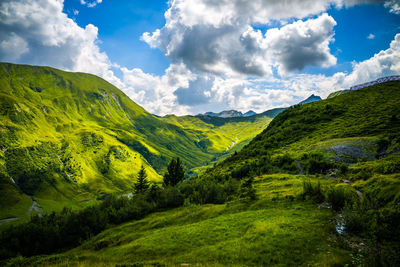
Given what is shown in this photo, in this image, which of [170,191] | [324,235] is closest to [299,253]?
[324,235]

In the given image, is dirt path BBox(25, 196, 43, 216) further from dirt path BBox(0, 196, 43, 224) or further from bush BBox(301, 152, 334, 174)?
bush BBox(301, 152, 334, 174)

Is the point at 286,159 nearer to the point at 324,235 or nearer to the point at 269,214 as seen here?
the point at 269,214

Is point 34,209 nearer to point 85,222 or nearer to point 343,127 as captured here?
point 85,222

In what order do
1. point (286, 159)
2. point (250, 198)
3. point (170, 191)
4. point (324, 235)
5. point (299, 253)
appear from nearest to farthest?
point (299, 253) → point (324, 235) → point (250, 198) → point (170, 191) → point (286, 159)

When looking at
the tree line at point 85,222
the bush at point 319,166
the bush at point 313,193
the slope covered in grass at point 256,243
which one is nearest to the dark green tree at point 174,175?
the tree line at point 85,222

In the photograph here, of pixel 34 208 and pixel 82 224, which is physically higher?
pixel 82 224

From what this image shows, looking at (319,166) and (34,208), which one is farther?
(34,208)

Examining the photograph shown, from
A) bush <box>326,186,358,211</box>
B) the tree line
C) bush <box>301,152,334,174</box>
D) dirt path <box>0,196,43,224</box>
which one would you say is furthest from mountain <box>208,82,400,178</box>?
dirt path <box>0,196,43,224</box>

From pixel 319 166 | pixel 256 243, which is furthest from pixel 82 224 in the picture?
pixel 319 166

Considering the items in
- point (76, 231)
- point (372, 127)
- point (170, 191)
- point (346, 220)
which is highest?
point (372, 127)

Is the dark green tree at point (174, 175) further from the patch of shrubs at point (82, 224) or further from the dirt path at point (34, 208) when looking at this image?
the dirt path at point (34, 208)

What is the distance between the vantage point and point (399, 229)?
15.4 metres

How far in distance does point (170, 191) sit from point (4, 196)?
8428 inches

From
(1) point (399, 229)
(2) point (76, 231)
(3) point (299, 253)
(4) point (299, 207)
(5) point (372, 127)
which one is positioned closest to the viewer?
(1) point (399, 229)
